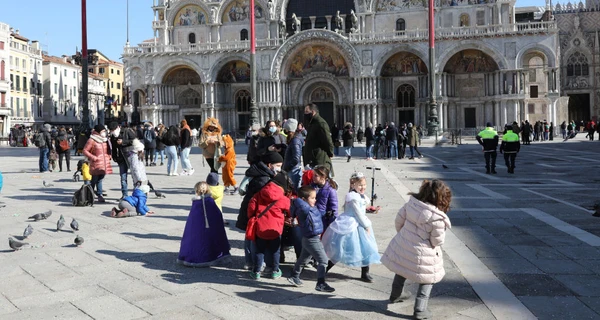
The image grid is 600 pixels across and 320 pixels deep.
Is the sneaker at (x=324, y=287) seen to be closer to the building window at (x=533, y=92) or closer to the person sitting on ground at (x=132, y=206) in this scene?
the person sitting on ground at (x=132, y=206)

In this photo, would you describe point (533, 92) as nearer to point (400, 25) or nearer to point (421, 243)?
point (400, 25)

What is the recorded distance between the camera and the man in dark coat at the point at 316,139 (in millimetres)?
9453

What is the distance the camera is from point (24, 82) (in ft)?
199

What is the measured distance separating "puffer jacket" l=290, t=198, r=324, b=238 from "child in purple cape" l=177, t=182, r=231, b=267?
4.10ft

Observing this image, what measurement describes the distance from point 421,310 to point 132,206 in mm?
6943

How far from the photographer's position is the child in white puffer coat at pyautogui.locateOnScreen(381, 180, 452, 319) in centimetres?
546

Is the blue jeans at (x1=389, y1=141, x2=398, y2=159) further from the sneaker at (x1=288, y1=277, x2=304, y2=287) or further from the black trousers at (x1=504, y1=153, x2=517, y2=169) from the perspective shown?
the sneaker at (x1=288, y1=277, x2=304, y2=287)

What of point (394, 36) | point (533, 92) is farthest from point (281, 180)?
point (533, 92)

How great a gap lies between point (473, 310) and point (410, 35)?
39.3m

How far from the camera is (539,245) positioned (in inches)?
320

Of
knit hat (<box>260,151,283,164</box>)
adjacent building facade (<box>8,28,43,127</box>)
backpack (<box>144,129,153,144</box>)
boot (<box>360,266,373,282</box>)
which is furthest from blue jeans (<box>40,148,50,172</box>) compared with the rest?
adjacent building facade (<box>8,28,43,127</box>)

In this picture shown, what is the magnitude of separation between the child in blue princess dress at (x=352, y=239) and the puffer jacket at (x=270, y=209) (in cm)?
Answer: 56

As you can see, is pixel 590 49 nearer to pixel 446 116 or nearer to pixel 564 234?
pixel 446 116

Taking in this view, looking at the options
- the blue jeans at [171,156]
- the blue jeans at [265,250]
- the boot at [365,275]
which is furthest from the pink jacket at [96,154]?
the boot at [365,275]
